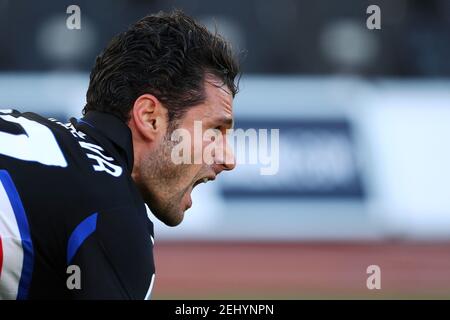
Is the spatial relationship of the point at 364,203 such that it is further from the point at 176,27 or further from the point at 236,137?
the point at 176,27

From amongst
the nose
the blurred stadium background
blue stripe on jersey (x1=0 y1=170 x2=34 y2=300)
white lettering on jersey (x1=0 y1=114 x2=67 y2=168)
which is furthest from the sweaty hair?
the blurred stadium background

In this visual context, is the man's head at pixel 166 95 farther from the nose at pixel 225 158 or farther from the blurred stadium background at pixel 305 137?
the blurred stadium background at pixel 305 137

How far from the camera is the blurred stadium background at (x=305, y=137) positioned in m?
9.90

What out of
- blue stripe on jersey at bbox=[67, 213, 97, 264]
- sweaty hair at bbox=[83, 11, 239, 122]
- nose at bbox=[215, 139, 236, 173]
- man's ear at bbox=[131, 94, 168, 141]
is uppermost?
sweaty hair at bbox=[83, 11, 239, 122]

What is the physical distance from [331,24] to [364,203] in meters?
2.04

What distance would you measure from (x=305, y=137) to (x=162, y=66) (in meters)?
7.53

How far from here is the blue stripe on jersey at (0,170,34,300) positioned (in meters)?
2.17

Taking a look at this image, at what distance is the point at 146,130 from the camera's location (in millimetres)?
2588

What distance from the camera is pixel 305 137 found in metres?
10.1

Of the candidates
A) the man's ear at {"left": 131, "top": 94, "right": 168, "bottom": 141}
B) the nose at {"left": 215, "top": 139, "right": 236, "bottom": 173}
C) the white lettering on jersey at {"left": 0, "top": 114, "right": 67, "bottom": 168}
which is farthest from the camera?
the nose at {"left": 215, "top": 139, "right": 236, "bottom": 173}

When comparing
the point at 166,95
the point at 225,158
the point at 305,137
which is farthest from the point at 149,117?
the point at 305,137

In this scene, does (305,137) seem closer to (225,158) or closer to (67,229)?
(225,158)

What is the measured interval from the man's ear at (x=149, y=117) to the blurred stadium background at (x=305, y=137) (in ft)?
23.0

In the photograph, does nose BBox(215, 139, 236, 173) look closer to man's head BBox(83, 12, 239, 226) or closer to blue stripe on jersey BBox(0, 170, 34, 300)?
man's head BBox(83, 12, 239, 226)
